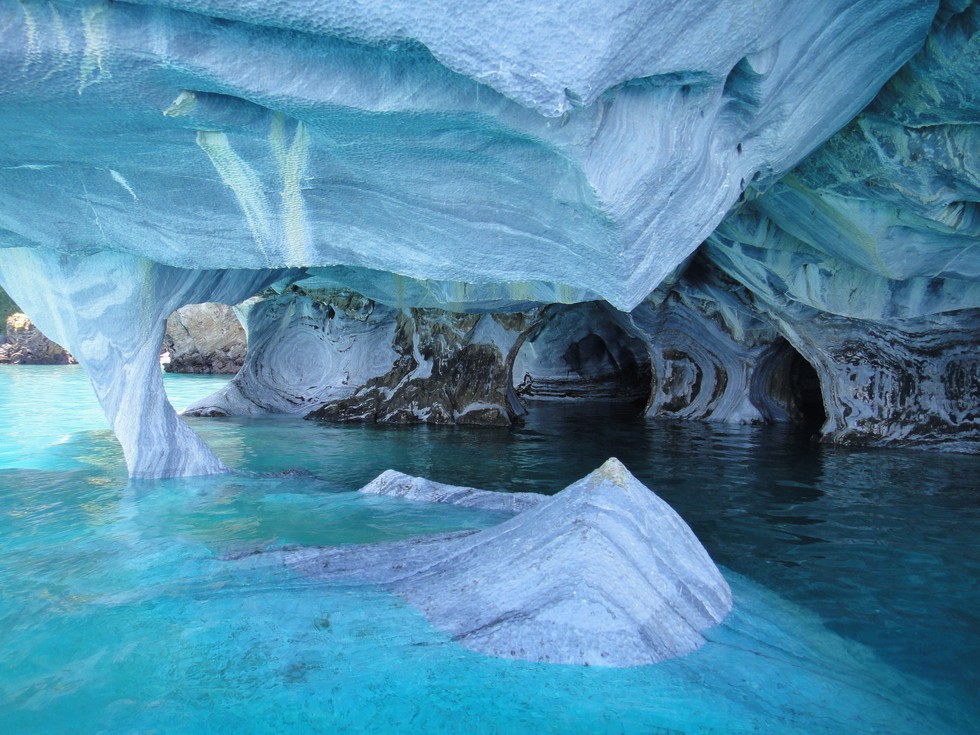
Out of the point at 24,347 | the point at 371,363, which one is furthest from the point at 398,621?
the point at 24,347

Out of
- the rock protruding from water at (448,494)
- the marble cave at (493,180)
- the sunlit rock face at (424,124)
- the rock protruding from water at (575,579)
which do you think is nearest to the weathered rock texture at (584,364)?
the marble cave at (493,180)

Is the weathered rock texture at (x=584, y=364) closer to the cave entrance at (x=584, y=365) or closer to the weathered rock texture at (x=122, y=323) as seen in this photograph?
the cave entrance at (x=584, y=365)

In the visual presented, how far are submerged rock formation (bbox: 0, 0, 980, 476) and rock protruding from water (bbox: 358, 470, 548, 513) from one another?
5.12 feet

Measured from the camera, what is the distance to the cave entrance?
1684 centimetres

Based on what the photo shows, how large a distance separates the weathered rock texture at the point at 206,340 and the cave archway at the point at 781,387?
15288 millimetres

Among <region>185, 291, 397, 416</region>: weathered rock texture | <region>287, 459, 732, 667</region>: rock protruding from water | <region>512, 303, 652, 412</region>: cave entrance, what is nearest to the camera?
<region>287, 459, 732, 667</region>: rock protruding from water

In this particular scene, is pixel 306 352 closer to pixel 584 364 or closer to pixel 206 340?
pixel 584 364

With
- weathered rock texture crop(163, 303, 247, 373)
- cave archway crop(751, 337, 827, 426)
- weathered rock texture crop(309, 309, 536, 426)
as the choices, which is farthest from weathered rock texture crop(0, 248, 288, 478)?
weathered rock texture crop(163, 303, 247, 373)

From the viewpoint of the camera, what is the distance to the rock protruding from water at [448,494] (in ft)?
16.5

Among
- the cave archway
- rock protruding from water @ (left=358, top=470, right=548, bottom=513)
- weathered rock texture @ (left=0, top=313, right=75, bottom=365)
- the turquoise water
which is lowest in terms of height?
the turquoise water

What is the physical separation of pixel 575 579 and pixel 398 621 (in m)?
0.68

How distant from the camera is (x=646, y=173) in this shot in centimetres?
338

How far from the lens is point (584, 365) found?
58.9 feet

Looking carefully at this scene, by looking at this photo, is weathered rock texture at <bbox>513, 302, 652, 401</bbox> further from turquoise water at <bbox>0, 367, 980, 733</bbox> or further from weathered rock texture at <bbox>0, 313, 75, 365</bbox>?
weathered rock texture at <bbox>0, 313, 75, 365</bbox>
